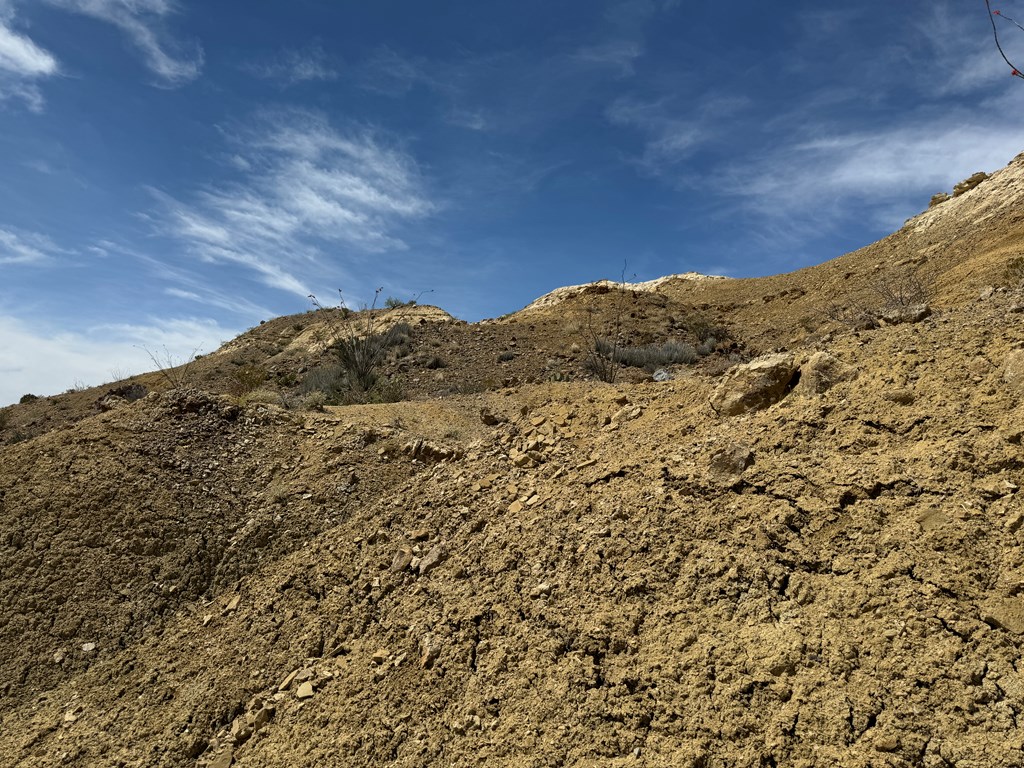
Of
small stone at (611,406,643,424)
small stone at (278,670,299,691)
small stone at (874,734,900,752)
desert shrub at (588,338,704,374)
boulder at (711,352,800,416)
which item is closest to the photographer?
small stone at (874,734,900,752)

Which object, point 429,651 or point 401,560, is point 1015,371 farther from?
point 401,560

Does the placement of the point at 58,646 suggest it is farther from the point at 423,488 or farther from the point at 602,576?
the point at 602,576

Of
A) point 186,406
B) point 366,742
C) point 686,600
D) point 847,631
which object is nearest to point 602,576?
point 686,600

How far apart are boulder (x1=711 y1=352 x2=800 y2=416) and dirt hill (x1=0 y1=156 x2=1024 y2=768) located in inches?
0.8

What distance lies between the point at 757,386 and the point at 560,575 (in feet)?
6.61

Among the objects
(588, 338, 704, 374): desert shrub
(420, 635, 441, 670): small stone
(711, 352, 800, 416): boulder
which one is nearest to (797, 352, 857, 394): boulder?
(711, 352, 800, 416): boulder

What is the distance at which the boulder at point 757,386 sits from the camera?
4434 mm

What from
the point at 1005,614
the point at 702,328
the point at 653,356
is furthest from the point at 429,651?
the point at 702,328

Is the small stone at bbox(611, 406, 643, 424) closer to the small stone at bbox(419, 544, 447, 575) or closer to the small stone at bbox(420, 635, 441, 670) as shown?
the small stone at bbox(419, 544, 447, 575)

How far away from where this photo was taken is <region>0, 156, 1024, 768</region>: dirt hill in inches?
101

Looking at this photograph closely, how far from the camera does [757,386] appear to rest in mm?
4492

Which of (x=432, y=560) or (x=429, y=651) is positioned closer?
(x=429, y=651)

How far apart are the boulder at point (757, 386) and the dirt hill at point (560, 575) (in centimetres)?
2

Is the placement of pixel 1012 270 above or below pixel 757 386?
above
